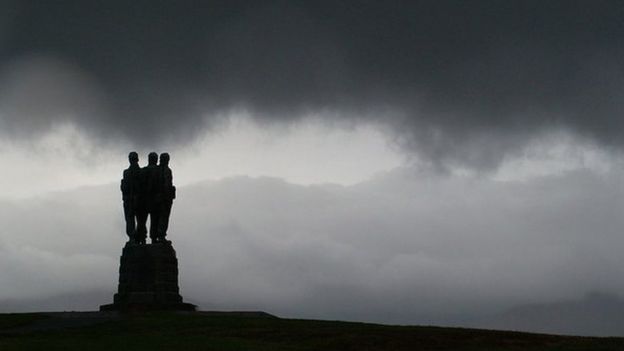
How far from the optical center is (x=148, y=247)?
43094 mm

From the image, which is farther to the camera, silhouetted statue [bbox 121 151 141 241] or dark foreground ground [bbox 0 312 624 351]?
silhouetted statue [bbox 121 151 141 241]

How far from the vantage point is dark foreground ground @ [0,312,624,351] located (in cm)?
2695

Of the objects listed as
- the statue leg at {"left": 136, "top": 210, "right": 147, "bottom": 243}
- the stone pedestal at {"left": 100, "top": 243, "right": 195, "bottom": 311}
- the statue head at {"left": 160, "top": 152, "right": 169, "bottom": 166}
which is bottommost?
the stone pedestal at {"left": 100, "top": 243, "right": 195, "bottom": 311}

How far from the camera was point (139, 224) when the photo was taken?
44.4m

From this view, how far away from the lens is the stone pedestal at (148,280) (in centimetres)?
4147

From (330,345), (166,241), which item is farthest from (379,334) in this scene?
(166,241)

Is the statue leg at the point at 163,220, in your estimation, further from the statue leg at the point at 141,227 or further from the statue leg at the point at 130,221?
the statue leg at the point at 130,221

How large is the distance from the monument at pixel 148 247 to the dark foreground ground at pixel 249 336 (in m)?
5.06

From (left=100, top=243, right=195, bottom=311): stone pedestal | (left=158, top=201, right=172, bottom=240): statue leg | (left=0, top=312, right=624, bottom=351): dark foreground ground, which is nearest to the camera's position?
(left=0, top=312, right=624, bottom=351): dark foreground ground

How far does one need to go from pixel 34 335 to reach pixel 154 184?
13.2 metres

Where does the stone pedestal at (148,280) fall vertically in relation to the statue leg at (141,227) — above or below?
below

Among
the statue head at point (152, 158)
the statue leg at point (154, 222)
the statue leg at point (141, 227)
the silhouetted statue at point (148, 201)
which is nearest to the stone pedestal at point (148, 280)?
the statue leg at point (141, 227)

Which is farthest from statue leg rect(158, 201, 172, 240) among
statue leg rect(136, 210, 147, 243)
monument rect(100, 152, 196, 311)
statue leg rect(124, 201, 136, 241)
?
statue leg rect(124, 201, 136, 241)

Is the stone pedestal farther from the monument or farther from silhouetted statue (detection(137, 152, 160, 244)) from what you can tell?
silhouetted statue (detection(137, 152, 160, 244))
